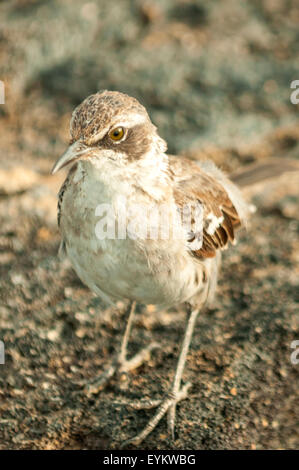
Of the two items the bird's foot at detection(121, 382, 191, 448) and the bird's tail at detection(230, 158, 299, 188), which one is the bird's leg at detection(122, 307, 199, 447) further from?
the bird's tail at detection(230, 158, 299, 188)

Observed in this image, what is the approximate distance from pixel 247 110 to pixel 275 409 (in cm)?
559

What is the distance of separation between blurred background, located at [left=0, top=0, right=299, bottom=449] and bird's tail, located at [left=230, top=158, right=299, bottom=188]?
1091 mm

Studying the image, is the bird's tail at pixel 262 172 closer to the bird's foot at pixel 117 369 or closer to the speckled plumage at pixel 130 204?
the speckled plumage at pixel 130 204

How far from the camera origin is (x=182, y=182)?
5.41 meters

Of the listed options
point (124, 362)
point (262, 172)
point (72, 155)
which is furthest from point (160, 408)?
point (262, 172)

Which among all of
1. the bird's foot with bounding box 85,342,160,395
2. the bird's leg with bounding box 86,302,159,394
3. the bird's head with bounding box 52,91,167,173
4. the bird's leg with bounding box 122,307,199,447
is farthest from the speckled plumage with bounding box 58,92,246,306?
the bird's foot with bounding box 85,342,160,395

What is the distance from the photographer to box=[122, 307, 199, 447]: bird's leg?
524 centimetres

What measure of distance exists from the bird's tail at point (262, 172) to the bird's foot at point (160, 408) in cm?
263

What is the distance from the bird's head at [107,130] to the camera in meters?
4.38

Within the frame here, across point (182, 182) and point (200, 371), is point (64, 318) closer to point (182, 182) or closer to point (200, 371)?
point (200, 371)

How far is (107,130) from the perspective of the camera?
14.5ft

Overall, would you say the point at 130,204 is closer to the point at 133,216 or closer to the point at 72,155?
the point at 133,216

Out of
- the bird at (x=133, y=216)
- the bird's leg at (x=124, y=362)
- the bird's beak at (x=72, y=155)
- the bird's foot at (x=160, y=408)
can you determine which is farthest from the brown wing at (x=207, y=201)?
the bird's foot at (x=160, y=408)

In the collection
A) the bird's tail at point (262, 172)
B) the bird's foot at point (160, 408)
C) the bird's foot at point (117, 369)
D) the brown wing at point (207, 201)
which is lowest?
the bird's foot at point (160, 408)
